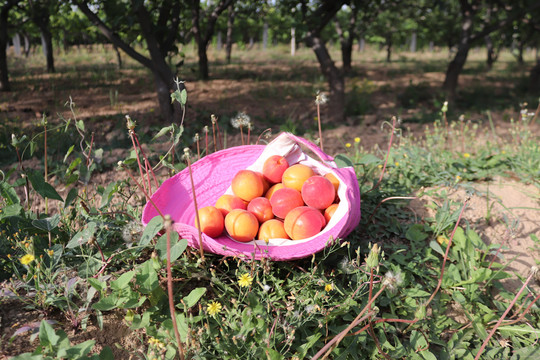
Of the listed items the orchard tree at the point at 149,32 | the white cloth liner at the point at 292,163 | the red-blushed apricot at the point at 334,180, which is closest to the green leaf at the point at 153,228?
the white cloth liner at the point at 292,163

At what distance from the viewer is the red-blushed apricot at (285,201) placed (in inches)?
71.0

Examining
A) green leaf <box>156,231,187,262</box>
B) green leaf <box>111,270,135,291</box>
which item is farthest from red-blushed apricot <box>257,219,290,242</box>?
green leaf <box>111,270,135,291</box>

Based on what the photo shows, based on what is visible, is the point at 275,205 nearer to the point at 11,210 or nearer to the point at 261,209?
the point at 261,209

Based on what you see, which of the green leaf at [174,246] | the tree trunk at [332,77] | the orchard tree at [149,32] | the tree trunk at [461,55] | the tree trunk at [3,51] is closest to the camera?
the green leaf at [174,246]

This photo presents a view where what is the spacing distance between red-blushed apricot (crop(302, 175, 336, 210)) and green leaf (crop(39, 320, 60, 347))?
111 centimetres

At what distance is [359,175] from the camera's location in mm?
2666

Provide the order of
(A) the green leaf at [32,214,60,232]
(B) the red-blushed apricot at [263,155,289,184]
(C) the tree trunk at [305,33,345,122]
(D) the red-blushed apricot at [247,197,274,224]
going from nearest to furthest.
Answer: (A) the green leaf at [32,214,60,232] → (D) the red-blushed apricot at [247,197,274,224] → (B) the red-blushed apricot at [263,155,289,184] → (C) the tree trunk at [305,33,345,122]

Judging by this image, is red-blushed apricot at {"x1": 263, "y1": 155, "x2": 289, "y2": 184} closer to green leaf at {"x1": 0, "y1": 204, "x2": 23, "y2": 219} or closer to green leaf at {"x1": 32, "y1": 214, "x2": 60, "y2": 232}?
green leaf at {"x1": 32, "y1": 214, "x2": 60, "y2": 232}

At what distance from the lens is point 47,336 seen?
43.9 inches

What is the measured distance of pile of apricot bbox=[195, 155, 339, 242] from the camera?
1690 millimetres

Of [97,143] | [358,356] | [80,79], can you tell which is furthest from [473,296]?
[80,79]

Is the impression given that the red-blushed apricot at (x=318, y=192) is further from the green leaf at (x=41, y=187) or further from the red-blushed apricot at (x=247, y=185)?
the green leaf at (x=41, y=187)

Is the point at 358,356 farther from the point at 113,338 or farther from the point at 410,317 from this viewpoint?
the point at 113,338

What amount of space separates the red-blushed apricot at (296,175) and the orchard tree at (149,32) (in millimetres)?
2386
